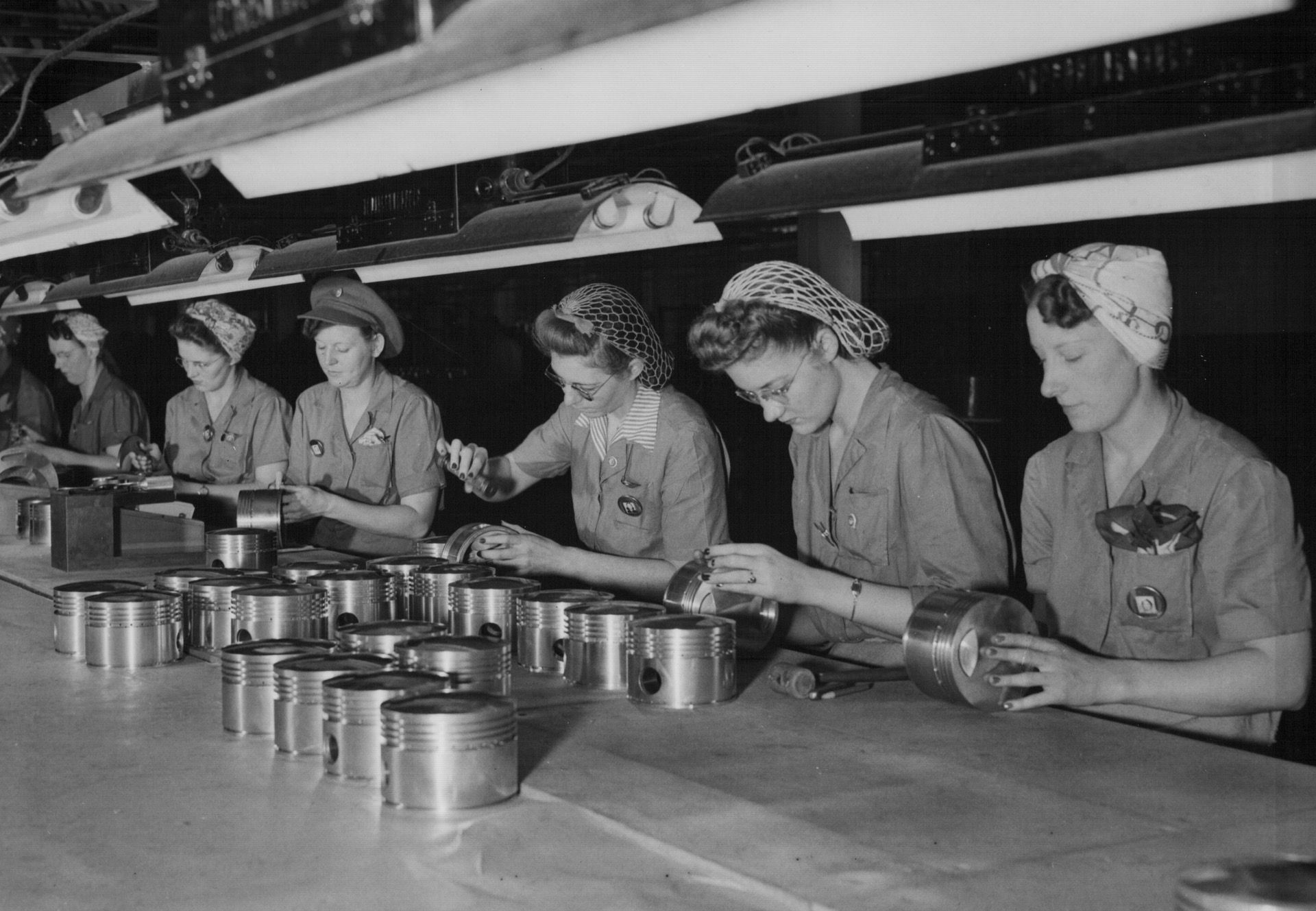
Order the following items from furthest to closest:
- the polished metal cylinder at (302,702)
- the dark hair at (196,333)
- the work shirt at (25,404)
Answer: the work shirt at (25,404)
the dark hair at (196,333)
the polished metal cylinder at (302,702)

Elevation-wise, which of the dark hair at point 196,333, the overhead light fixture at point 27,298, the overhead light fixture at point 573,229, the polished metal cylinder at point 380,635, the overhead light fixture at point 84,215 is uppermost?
the overhead light fixture at point 27,298

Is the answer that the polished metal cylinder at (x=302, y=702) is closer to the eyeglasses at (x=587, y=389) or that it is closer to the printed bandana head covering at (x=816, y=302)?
the printed bandana head covering at (x=816, y=302)

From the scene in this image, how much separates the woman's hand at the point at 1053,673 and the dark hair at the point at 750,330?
0.90 m

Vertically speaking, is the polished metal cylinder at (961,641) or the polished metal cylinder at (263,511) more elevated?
the polished metal cylinder at (263,511)

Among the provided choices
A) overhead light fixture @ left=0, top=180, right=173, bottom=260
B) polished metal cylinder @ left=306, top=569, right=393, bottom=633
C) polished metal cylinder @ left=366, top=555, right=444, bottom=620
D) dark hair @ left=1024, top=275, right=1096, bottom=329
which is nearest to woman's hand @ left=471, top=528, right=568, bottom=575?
polished metal cylinder @ left=366, top=555, right=444, bottom=620

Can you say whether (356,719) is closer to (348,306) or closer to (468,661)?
(468,661)

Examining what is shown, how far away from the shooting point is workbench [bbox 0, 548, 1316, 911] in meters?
1.39

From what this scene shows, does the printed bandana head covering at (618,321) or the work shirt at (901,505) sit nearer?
the work shirt at (901,505)

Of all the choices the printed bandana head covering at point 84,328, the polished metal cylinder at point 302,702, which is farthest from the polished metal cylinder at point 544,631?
the printed bandana head covering at point 84,328

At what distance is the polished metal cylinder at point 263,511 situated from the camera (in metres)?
3.60

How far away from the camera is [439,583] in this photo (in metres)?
2.61

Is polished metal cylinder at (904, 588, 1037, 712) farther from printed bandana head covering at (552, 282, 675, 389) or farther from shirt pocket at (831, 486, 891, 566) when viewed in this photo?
printed bandana head covering at (552, 282, 675, 389)

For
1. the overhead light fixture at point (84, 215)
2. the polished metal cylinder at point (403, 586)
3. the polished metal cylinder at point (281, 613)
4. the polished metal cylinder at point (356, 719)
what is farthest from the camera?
the overhead light fixture at point (84, 215)

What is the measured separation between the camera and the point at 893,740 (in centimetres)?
195
